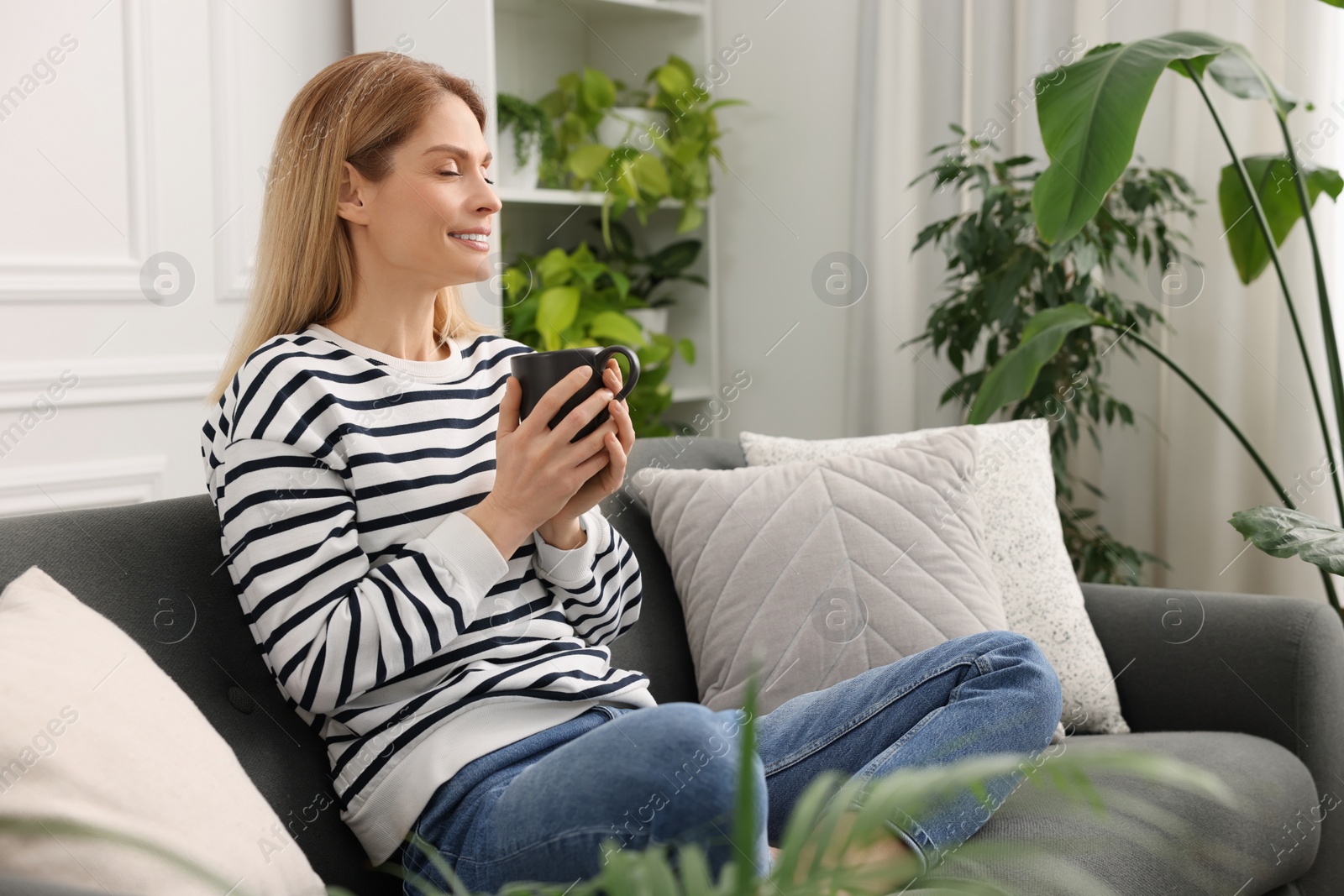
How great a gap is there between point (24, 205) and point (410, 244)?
1356 millimetres

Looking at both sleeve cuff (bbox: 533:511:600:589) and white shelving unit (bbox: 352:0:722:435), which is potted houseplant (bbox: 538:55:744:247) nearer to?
white shelving unit (bbox: 352:0:722:435)

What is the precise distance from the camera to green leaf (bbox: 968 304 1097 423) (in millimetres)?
1886

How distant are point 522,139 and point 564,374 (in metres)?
1.77

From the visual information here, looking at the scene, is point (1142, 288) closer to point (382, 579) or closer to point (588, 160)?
point (588, 160)

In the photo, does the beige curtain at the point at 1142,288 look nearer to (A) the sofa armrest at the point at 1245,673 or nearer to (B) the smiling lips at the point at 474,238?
(A) the sofa armrest at the point at 1245,673

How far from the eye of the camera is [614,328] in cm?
274

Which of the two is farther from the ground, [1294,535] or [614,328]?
[614,328]

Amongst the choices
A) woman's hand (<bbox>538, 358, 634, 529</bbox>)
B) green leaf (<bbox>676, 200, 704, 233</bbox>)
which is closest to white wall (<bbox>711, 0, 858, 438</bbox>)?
green leaf (<bbox>676, 200, 704, 233</bbox>)

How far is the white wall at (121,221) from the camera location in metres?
2.14

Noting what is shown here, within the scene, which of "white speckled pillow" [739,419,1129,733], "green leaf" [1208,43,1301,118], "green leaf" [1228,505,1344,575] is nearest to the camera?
"green leaf" [1228,505,1344,575]

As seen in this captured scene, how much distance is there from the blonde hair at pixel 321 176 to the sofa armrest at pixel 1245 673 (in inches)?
45.4

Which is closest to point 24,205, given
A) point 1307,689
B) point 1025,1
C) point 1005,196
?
point 1005,196

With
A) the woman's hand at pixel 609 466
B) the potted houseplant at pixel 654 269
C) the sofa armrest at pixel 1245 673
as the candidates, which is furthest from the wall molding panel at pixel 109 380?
the sofa armrest at pixel 1245 673

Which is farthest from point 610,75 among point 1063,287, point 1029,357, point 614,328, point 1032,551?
point 1032,551
